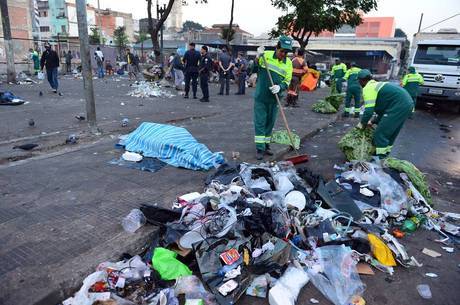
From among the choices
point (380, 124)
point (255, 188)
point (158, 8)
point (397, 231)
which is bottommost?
point (397, 231)

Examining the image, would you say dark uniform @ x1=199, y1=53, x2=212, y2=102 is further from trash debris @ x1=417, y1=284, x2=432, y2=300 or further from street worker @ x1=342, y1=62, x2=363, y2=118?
trash debris @ x1=417, y1=284, x2=432, y2=300

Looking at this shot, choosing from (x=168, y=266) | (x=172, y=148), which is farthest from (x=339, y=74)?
(x=168, y=266)

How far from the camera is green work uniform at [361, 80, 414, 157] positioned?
197 inches

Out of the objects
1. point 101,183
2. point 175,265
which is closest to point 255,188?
point 175,265

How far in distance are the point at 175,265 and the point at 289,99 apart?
911 centimetres

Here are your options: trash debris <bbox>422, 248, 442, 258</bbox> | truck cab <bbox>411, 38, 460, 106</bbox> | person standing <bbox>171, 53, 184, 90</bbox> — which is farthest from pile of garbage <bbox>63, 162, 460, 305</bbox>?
person standing <bbox>171, 53, 184, 90</bbox>

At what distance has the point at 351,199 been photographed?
373 centimetres

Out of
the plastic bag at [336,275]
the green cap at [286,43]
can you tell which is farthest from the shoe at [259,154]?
the plastic bag at [336,275]

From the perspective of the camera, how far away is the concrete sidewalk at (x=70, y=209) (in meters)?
2.43

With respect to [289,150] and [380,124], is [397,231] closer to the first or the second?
[380,124]

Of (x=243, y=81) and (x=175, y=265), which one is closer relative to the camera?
(x=175, y=265)

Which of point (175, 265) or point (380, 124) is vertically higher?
point (380, 124)

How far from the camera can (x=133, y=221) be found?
3.12 meters

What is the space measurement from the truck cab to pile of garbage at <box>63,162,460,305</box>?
8699mm
